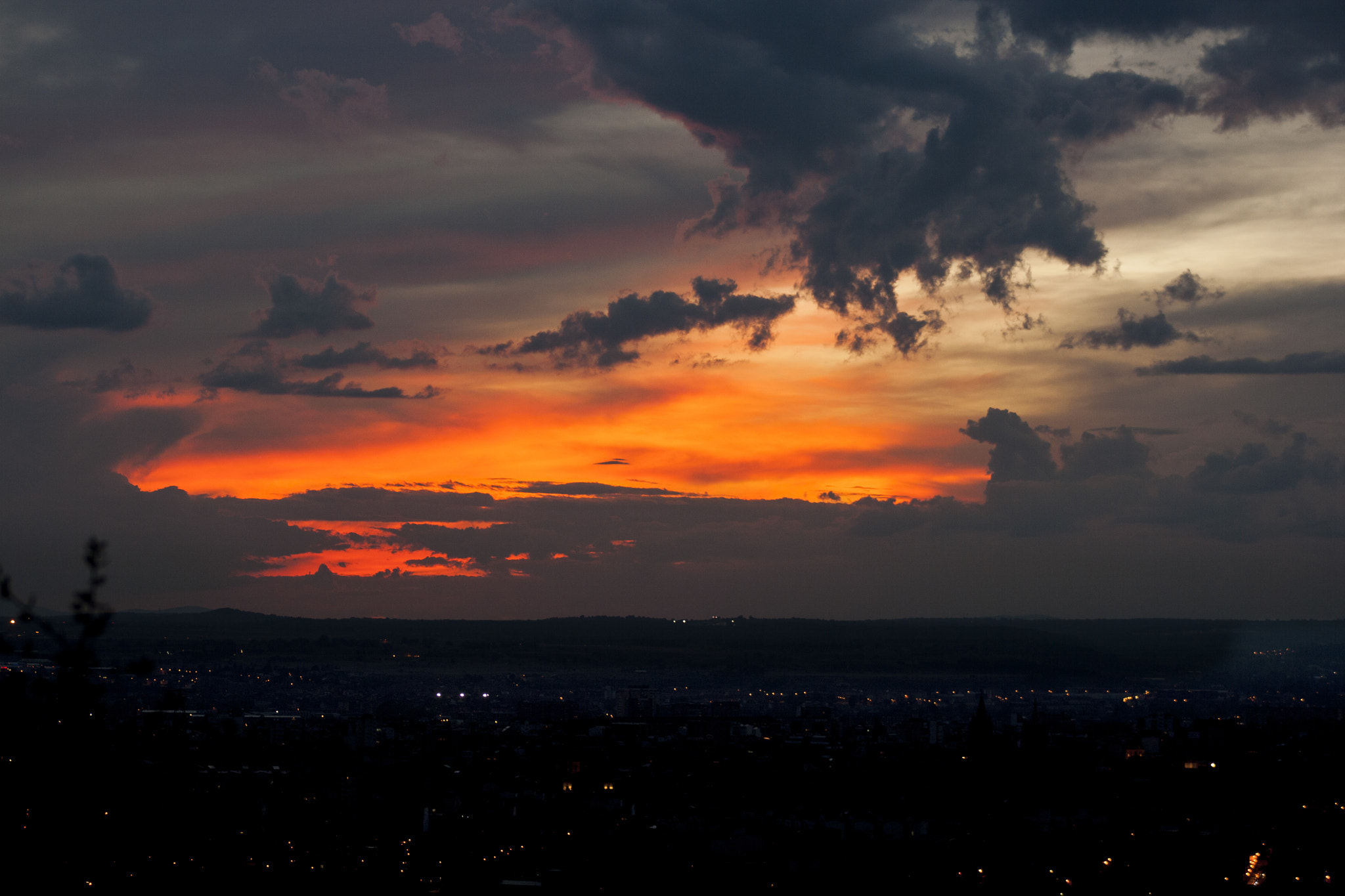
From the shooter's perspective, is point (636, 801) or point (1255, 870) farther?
point (636, 801)

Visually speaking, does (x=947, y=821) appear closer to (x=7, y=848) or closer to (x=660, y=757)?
(x=660, y=757)

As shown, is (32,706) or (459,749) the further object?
(459,749)

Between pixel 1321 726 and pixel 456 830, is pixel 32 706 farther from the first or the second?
pixel 1321 726

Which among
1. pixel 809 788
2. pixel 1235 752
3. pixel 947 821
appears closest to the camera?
pixel 947 821

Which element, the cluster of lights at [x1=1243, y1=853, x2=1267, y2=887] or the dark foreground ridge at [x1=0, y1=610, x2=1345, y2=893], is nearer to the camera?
the dark foreground ridge at [x1=0, y1=610, x2=1345, y2=893]

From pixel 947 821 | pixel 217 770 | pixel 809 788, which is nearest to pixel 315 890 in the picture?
pixel 217 770

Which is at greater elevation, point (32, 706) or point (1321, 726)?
point (32, 706)

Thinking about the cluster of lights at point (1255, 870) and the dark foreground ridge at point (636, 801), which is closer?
the dark foreground ridge at point (636, 801)

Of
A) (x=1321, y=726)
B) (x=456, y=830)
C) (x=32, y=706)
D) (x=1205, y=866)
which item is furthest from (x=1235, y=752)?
(x=32, y=706)

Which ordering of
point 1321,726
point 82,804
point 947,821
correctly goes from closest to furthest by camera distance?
point 82,804
point 947,821
point 1321,726

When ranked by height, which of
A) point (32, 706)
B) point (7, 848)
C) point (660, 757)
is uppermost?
point (32, 706)
